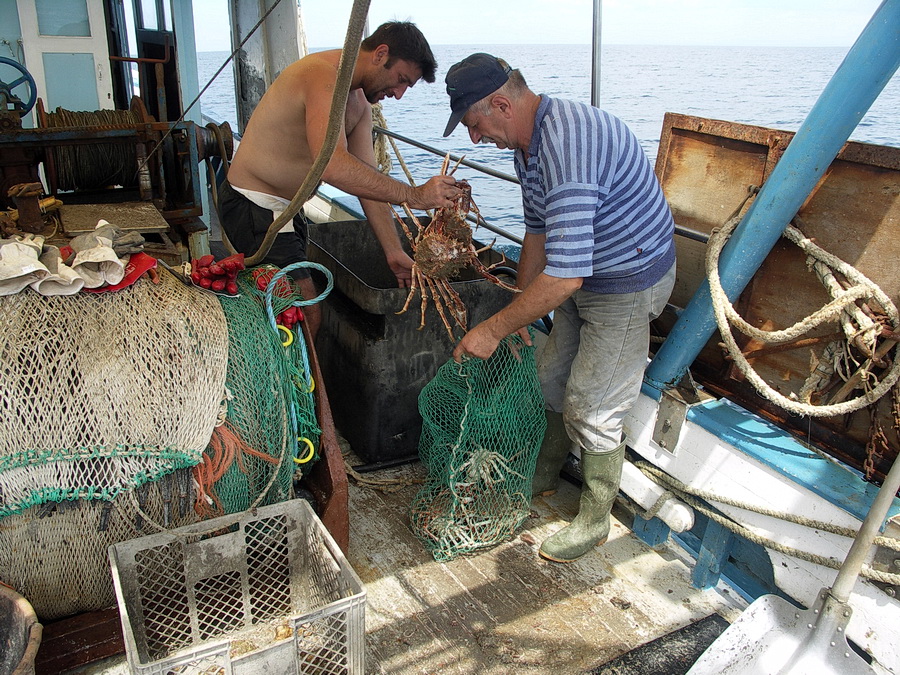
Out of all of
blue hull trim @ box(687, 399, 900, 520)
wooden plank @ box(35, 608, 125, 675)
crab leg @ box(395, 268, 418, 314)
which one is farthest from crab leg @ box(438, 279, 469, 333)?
wooden plank @ box(35, 608, 125, 675)

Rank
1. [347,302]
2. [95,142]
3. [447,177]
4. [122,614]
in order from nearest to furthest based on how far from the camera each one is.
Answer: [122,614] → [447,177] → [347,302] → [95,142]

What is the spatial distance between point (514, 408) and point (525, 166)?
98 cm

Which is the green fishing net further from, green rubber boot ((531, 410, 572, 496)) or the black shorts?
green rubber boot ((531, 410, 572, 496))

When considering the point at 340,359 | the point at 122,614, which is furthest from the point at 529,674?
the point at 340,359

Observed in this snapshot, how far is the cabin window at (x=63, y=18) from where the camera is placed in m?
5.63

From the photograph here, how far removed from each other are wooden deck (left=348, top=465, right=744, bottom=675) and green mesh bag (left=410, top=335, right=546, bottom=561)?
0.31ft

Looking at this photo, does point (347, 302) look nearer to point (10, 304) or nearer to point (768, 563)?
point (10, 304)

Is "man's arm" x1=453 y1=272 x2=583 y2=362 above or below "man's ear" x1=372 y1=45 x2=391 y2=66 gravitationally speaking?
below

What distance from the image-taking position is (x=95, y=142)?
151 inches

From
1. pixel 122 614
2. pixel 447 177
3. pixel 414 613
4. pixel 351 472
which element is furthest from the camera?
pixel 351 472

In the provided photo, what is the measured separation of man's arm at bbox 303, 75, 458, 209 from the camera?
2768 mm

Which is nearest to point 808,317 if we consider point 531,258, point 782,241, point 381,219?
point 782,241

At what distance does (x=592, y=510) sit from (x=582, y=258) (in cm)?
112

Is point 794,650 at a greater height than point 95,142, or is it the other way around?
point 95,142
